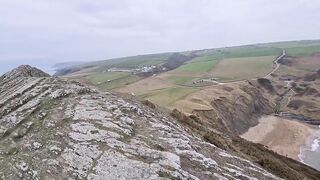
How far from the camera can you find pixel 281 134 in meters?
86.8

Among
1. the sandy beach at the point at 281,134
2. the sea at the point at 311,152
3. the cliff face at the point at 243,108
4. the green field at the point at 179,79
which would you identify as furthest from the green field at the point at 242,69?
the sea at the point at 311,152

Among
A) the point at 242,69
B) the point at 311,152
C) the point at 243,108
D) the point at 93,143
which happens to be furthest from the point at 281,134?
the point at 242,69

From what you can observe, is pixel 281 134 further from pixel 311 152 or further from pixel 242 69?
pixel 242 69

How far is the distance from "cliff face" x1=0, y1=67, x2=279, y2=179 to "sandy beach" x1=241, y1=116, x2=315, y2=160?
164ft

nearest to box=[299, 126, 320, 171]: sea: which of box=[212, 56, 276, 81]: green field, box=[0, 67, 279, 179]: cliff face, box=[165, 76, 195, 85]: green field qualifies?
box=[0, 67, 279, 179]: cliff face

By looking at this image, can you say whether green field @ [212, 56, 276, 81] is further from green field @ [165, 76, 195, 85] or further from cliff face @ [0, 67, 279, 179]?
cliff face @ [0, 67, 279, 179]

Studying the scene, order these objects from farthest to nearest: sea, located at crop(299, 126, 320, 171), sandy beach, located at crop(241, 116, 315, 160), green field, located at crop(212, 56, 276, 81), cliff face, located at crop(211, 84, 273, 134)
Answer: green field, located at crop(212, 56, 276, 81) < cliff face, located at crop(211, 84, 273, 134) < sandy beach, located at crop(241, 116, 315, 160) < sea, located at crop(299, 126, 320, 171)

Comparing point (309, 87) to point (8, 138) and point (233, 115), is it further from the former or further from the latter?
point (8, 138)

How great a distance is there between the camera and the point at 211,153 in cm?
2355

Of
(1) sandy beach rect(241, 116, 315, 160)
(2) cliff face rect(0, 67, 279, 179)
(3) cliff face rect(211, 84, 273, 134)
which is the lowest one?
(1) sandy beach rect(241, 116, 315, 160)

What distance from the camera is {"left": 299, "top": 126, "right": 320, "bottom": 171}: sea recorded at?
6631cm

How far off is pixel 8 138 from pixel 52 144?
2.53m

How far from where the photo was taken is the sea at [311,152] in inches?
2611

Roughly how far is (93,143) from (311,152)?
6016 centimetres
